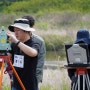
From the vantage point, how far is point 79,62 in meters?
5.43

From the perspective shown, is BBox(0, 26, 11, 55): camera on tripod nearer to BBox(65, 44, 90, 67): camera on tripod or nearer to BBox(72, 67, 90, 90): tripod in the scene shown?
BBox(65, 44, 90, 67): camera on tripod

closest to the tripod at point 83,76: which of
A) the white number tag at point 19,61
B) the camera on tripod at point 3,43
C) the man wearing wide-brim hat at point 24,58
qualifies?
the man wearing wide-brim hat at point 24,58

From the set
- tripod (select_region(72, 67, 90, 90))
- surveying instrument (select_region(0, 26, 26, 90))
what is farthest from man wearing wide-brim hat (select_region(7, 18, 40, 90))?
tripod (select_region(72, 67, 90, 90))

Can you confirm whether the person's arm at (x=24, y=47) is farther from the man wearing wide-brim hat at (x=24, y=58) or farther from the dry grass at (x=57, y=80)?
the dry grass at (x=57, y=80)

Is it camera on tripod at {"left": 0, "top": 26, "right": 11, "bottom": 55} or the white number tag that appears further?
the white number tag

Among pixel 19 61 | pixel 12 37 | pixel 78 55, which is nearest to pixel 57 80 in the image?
pixel 78 55

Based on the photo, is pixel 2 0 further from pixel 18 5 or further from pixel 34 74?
pixel 34 74

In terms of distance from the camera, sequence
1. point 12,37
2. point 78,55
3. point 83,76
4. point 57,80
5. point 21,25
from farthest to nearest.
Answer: point 57,80
point 83,76
point 78,55
point 21,25
point 12,37

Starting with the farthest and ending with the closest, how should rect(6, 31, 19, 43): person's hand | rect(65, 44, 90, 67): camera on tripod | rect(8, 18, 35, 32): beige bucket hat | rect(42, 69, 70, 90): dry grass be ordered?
rect(42, 69, 70, 90): dry grass
rect(65, 44, 90, 67): camera on tripod
rect(8, 18, 35, 32): beige bucket hat
rect(6, 31, 19, 43): person's hand

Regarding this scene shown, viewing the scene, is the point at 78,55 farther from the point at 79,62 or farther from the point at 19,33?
the point at 19,33

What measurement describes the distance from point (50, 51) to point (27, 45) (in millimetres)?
12449

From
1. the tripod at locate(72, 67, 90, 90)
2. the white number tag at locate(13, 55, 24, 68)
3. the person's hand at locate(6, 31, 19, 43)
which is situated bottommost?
the tripod at locate(72, 67, 90, 90)

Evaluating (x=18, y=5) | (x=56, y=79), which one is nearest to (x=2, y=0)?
(x=18, y=5)

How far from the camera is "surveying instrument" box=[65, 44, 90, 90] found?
17.6ft
